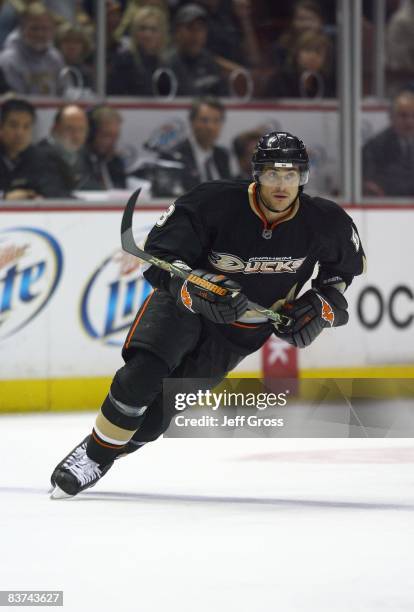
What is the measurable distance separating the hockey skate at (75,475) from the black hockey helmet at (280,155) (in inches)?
39.7

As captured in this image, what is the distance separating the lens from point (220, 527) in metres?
4.06

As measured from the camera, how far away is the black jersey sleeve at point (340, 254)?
181 inches

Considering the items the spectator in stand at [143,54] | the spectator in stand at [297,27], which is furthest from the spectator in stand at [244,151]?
the spectator in stand at [297,27]

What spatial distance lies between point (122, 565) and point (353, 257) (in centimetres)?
153

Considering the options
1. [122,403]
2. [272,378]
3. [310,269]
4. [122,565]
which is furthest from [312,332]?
[272,378]

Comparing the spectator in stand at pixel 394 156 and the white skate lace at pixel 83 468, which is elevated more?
the spectator in stand at pixel 394 156

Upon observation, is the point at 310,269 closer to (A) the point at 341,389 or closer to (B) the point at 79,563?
(B) the point at 79,563

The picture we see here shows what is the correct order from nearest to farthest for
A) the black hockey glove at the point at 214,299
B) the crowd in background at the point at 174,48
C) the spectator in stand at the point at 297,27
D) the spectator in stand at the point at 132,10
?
the black hockey glove at the point at 214,299, the crowd in background at the point at 174,48, the spectator in stand at the point at 132,10, the spectator in stand at the point at 297,27

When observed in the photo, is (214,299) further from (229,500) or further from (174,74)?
(174,74)

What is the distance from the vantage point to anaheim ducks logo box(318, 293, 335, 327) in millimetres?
4559

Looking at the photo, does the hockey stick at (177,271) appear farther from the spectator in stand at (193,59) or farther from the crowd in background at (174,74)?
the spectator in stand at (193,59)

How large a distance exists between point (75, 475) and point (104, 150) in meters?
2.95

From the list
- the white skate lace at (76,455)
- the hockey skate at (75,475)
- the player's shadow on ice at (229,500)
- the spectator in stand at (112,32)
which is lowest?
the player's shadow on ice at (229,500)

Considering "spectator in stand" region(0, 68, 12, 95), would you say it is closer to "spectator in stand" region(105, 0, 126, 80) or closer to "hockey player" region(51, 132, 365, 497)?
"spectator in stand" region(105, 0, 126, 80)
